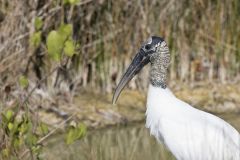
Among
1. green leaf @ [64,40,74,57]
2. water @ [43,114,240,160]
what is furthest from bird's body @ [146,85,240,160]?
green leaf @ [64,40,74,57]

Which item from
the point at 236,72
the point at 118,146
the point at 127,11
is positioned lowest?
the point at 118,146

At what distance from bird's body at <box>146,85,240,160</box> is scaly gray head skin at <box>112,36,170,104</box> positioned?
0.46 metres

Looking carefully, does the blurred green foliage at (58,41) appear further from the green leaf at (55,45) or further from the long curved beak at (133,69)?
the long curved beak at (133,69)

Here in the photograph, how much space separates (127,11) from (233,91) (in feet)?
4.73

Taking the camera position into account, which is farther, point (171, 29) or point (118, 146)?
point (171, 29)

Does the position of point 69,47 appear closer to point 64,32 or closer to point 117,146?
point 64,32

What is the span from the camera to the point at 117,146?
325 inches

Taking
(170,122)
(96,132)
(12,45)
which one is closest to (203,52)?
(96,132)

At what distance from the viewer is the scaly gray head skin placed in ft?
21.5

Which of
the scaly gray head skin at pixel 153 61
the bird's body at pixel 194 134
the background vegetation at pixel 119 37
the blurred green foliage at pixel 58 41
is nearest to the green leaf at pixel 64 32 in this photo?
the blurred green foliage at pixel 58 41

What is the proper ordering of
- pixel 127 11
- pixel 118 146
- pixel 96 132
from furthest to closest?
pixel 127 11 < pixel 96 132 < pixel 118 146

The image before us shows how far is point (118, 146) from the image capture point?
8250mm

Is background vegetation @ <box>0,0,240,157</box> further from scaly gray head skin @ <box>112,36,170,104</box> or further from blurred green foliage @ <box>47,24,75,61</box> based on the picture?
blurred green foliage @ <box>47,24,75,61</box>

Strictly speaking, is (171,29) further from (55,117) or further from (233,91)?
(55,117)
